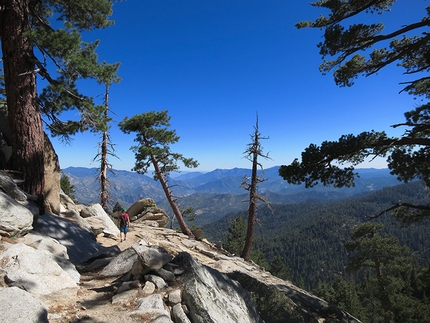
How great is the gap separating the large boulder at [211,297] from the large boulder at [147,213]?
17.3 metres

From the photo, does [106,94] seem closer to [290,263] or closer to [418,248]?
[290,263]

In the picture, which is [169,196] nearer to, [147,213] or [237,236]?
[147,213]

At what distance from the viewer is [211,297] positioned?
4.44 meters

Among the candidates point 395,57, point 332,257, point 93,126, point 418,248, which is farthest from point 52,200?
point 418,248

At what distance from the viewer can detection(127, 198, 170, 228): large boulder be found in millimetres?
21594

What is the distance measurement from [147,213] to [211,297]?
18.7 metres

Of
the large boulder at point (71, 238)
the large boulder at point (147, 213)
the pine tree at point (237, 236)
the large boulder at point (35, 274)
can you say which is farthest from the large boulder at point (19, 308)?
the pine tree at point (237, 236)

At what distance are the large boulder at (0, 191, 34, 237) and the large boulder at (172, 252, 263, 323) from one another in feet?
13.1

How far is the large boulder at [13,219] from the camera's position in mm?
5469

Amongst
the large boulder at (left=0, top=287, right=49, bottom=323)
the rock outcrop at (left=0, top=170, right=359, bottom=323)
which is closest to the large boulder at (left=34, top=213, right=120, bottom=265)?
the rock outcrop at (left=0, top=170, right=359, bottom=323)

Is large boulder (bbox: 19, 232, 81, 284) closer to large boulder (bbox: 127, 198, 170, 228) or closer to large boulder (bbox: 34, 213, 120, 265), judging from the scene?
large boulder (bbox: 34, 213, 120, 265)

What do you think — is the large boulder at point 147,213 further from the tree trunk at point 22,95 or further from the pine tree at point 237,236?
the pine tree at point 237,236

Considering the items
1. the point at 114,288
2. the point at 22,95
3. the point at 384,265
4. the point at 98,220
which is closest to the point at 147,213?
the point at 98,220

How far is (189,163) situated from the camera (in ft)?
59.2
